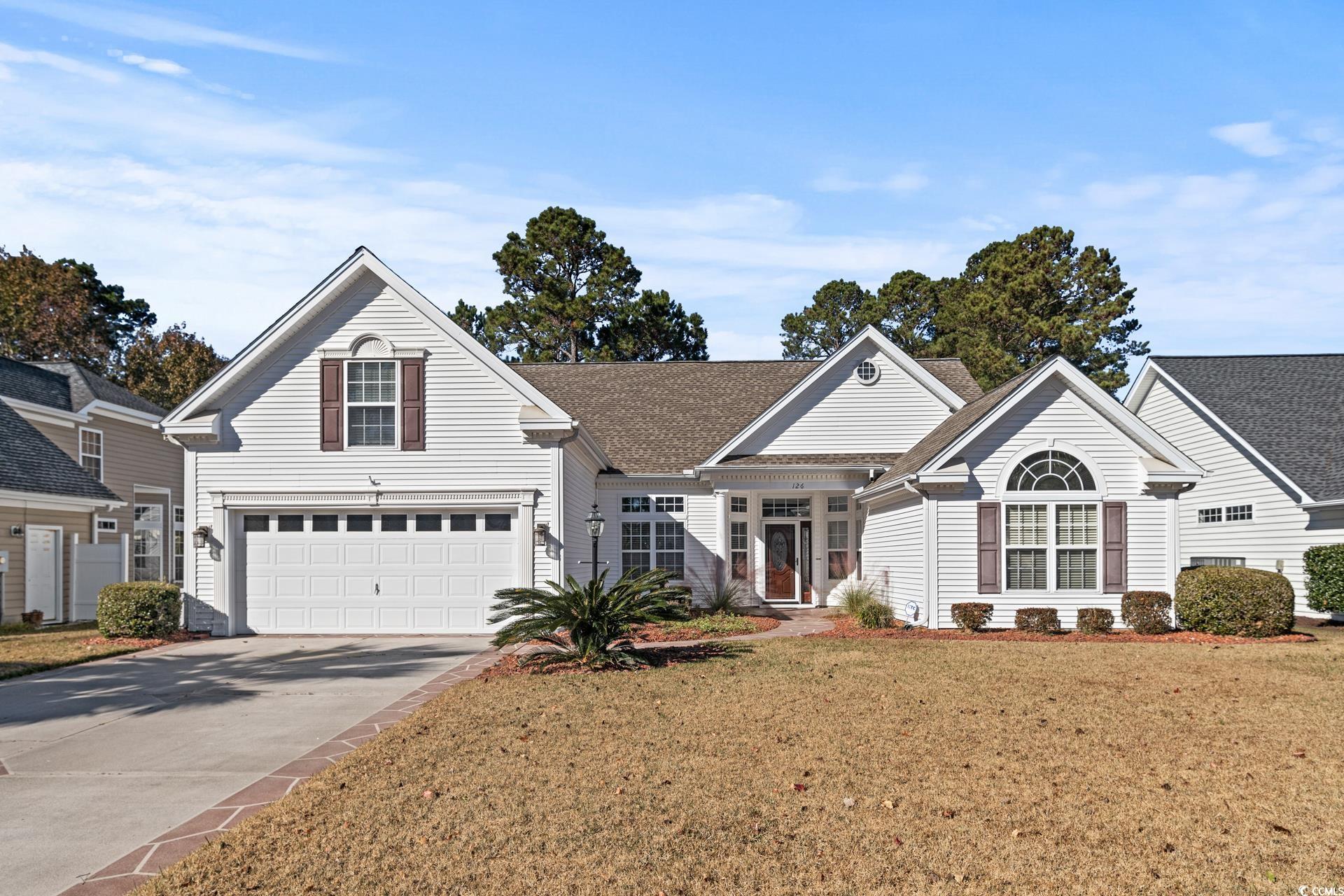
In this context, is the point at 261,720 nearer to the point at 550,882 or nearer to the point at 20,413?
the point at 550,882

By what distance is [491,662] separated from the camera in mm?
13883

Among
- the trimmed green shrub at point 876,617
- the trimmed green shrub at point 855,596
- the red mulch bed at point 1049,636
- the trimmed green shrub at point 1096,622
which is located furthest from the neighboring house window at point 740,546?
the trimmed green shrub at point 1096,622

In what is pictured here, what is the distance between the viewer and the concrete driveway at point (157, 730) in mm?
6277

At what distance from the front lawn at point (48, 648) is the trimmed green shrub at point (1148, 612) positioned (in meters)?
17.1

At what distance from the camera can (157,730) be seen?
9562mm

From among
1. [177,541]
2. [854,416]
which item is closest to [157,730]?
[854,416]

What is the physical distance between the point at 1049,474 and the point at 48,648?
58.0ft

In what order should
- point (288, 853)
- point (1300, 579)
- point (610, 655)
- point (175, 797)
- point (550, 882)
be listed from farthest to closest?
point (1300, 579) < point (610, 655) < point (175, 797) < point (288, 853) < point (550, 882)

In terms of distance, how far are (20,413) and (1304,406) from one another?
100.0 feet

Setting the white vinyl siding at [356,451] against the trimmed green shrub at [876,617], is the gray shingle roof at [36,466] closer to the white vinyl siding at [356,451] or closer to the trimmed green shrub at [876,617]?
the white vinyl siding at [356,451]

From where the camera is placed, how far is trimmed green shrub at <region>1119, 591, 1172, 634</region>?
1722 centimetres

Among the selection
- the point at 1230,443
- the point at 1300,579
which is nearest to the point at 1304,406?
the point at 1230,443

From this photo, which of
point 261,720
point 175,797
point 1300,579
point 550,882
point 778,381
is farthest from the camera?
point 778,381

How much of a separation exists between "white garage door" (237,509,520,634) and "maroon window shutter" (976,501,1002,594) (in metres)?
8.47
